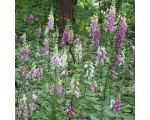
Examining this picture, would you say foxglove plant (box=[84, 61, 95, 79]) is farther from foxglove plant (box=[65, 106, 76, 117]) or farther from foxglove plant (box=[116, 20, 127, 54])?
foxglove plant (box=[65, 106, 76, 117])

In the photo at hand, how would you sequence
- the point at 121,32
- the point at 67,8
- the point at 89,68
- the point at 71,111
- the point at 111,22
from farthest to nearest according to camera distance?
the point at 67,8
the point at 89,68
the point at 111,22
the point at 121,32
the point at 71,111

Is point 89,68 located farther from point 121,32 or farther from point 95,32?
point 121,32

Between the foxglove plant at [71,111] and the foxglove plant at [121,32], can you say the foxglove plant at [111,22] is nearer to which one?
the foxglove plant at [121,32]

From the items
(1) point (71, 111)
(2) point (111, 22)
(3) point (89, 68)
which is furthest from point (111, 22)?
(1) point (71, 111)

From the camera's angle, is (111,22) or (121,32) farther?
(111,22)

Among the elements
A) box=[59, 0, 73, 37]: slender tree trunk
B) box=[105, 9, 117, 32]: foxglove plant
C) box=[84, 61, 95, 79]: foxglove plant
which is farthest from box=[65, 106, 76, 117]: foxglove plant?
box=[59, 0, 73, 37]: slender tree trunk

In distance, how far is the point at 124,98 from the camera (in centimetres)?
401

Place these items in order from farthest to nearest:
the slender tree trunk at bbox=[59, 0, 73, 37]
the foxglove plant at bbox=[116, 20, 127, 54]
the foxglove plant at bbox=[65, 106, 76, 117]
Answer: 1. the slender tree trunk at bbox=[59, 0, 73, 37]
2. the foxglove plant at bbox=[116, 20, 127, 54]
3. the foxglove plant at bbox=[65, 106, 76, 117]

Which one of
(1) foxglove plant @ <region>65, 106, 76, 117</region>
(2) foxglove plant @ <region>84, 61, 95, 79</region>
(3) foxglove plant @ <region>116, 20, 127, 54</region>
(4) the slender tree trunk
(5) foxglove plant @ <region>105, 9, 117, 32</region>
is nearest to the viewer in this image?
(1) foxglove plant @ <region>65, 106, 76, 117</region>

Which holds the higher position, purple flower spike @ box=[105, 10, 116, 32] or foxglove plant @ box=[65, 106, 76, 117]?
purple flower spike @ box=[105, 10, 116, 32]

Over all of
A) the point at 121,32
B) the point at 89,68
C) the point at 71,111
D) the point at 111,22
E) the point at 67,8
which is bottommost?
the point at 71,111
